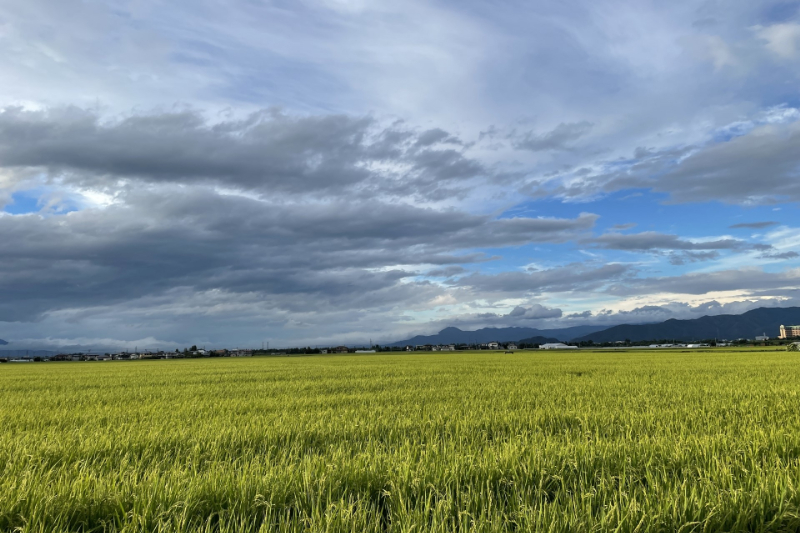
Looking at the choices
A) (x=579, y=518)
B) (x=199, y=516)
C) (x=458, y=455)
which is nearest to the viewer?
(x=579, y=518)

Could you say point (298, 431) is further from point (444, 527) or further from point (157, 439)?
point (444, 527)

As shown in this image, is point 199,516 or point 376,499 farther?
point 376,499

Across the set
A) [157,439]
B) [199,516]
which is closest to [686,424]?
[199,516]

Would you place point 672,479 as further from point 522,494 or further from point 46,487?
point 46,487

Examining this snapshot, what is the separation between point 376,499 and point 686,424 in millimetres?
7152

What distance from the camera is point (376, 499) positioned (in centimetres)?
440

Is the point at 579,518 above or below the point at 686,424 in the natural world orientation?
above

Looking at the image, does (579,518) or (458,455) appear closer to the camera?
(579,518)

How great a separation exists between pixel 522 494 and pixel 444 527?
129cm

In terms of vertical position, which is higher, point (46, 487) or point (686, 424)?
point (46, 487)

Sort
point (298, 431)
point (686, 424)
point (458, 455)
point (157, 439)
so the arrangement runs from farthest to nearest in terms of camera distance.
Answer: point (686, 424) < point (298, 431) < point (157, 439) < point (458, 455)

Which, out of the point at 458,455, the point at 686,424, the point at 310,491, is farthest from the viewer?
the point at 686,424

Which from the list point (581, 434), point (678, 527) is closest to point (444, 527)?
point (678, 527)

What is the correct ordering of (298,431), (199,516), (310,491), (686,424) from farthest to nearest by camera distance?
(686,424), (298,431), (310,491), (199,516)
